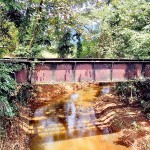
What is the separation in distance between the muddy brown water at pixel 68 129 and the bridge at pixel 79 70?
11.9ft

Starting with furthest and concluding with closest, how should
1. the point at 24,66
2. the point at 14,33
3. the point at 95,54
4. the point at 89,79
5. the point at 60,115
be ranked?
the point at 95,54 → the point at 14,33 → the point at 60,115 → the point at 89,79 → the point at 24,66

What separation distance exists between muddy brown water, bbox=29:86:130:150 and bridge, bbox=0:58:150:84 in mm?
3629

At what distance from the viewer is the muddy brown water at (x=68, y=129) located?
51.9 feet

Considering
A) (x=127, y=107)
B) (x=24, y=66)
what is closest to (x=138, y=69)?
(x=127, y=107)

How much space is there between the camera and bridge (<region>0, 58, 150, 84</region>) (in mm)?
14531

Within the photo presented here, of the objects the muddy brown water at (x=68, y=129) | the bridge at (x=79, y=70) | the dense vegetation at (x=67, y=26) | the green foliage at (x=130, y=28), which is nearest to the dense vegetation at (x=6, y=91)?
the dense vegetation at (x=67, y=26)

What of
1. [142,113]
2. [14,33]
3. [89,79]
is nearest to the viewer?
[89,79]

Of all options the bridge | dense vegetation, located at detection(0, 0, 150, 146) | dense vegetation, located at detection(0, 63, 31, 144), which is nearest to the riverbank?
dense vegetation, located at detection(0, 63, 31, 144)

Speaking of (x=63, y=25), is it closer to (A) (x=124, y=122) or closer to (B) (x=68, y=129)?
(B) (x=68, y=129)

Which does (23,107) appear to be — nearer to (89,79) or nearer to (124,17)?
(89,79)

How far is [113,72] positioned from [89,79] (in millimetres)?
1531

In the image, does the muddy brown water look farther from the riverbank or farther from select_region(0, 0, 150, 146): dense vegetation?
select_region(0, 0, 150, 146): dense vegetation

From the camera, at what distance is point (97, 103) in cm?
2403

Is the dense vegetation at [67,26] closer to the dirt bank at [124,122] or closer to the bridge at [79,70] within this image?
the bridge at [79,70]
